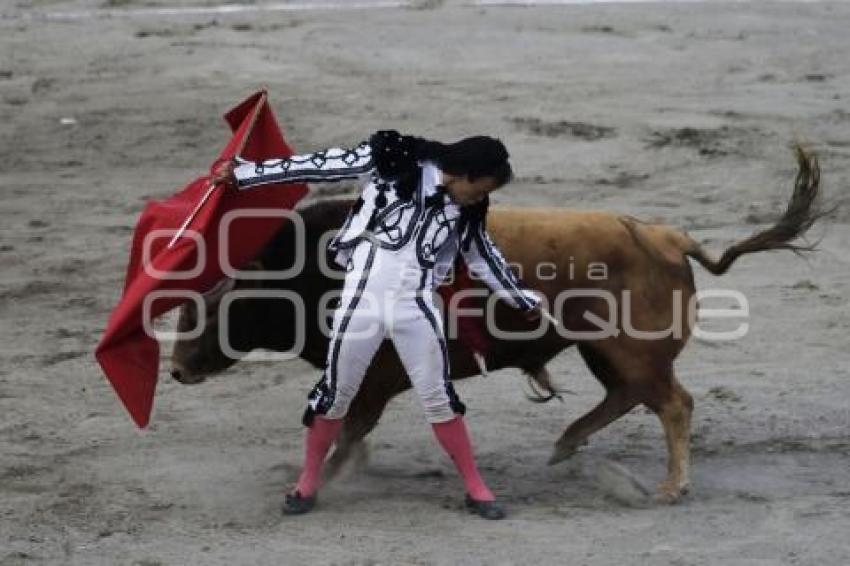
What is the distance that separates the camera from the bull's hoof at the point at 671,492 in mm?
6836

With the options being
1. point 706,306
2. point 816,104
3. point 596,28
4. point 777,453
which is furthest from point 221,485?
point 596,28

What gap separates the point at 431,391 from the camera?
6.54 metres

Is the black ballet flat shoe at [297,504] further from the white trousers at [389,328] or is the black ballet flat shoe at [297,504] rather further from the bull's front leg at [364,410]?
the white trousers at [389,328]

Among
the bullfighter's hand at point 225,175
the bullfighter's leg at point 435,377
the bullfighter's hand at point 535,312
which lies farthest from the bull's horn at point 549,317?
the bullfighter's hand at point 225,175

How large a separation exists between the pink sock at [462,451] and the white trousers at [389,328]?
4cm

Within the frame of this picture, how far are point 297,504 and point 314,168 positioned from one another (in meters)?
1.18

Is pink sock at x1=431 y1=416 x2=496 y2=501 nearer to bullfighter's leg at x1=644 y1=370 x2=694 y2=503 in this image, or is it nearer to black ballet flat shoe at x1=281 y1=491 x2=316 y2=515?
black ballet flat shoe at x1=281 y1=491 x2=316 y2=515

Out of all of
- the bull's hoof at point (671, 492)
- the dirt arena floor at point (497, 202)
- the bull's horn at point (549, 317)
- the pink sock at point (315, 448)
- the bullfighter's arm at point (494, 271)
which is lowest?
the dirt arena floor at point (497, 202)

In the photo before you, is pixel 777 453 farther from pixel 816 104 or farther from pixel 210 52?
pixel 210 52

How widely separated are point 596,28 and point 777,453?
782cm

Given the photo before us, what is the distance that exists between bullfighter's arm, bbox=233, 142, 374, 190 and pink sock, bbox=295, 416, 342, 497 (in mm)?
850

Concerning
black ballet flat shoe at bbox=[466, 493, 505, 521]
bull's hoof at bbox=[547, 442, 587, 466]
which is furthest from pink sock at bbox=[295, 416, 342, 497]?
bull's hoof at bbox=[547, 442, 587, 466]

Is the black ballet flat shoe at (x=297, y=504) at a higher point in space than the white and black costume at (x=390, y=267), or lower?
lower

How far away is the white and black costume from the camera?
255 inches
